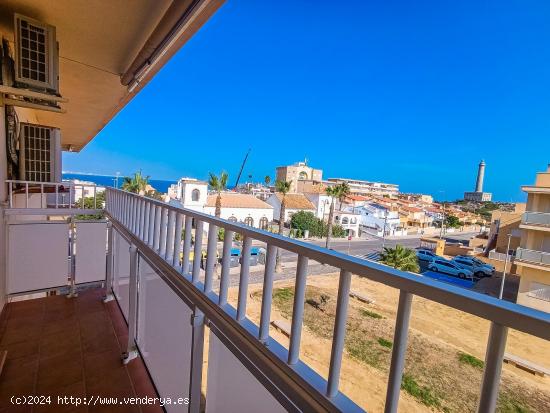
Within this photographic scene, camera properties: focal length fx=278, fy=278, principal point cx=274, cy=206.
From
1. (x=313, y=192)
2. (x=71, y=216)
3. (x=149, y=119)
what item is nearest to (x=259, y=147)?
(x=149, y=119)

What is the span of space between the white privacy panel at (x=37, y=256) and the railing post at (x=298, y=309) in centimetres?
404

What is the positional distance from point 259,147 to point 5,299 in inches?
3775

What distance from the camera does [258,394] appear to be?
1.01m

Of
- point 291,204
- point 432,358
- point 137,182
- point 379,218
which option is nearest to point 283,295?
point 432,358

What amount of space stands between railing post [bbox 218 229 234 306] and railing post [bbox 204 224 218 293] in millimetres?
130

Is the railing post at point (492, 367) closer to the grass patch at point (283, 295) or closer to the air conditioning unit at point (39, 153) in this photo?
the grass patch at point (283, 295)

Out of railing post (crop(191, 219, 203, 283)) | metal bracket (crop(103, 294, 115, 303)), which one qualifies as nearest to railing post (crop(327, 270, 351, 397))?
railing post (crop(191, 219, 203, 283))

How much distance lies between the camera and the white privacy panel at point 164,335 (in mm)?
1684

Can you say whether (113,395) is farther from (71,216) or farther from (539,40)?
(539,40)

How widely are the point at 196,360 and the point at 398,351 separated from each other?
47.6 inches

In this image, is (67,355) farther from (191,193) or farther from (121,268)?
(191,193)

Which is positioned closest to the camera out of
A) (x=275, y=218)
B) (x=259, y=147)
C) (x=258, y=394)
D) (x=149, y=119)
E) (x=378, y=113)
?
(x=258, y=394)

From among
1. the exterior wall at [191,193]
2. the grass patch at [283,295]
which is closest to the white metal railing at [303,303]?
the grass patch at [283,295]

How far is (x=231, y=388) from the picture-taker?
1.20 meters
